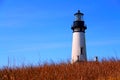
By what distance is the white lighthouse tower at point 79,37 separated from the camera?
→ 24.6 meters

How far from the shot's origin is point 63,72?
7914 mm

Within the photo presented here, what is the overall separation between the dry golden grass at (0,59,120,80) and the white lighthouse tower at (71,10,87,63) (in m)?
15.7

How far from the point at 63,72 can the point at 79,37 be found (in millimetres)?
16900

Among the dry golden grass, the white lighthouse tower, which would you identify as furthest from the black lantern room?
the dry golden grass

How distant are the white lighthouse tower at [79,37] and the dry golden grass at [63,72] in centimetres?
1570

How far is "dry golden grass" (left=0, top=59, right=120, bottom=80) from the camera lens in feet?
24.2

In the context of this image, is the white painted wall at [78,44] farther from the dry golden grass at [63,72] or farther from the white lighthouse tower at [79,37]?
the dry golden grass at [63,72]

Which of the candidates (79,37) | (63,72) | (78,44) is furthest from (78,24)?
(63,72)

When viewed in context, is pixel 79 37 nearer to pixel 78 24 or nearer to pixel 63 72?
pixel 78 24

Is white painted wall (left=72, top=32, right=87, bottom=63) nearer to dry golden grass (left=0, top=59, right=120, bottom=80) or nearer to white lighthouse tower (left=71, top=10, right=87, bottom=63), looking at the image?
white lighthouse tower (left=71, top=10, right=87, bottom=63)

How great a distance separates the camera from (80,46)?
2489 centimetres

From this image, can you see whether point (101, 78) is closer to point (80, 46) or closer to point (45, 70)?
point (45, 70)

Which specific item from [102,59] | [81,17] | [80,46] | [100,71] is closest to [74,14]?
[81,17]

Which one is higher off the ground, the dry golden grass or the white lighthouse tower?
the white lighthouse tower
